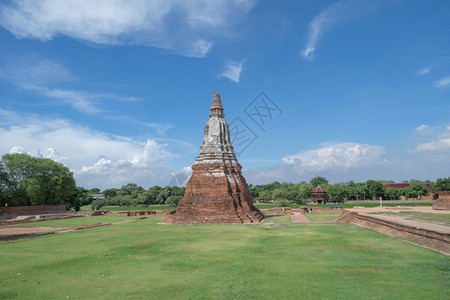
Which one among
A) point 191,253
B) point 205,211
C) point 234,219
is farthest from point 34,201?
point 191,253

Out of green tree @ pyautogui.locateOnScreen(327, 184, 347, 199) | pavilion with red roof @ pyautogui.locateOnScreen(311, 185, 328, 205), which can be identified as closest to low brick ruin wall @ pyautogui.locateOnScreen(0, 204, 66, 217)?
pavilion with red roof @ pyautogui.locateOnScreen(311, 185, 328, 205)

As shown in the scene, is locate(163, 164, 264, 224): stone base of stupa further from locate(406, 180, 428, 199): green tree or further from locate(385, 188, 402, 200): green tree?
locate(406, 180, 428, 199): green tree

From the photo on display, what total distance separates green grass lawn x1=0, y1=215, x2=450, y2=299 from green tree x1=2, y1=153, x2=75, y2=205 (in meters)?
27.4

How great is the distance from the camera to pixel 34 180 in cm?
3684

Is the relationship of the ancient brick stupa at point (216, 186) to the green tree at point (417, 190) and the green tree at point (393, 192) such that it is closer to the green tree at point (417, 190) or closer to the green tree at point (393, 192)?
the green tree at point (393, 192)

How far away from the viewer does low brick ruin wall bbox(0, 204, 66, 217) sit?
32.9 metres

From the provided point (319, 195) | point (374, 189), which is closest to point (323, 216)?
point (319, 195)

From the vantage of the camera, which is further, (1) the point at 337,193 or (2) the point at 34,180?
(1) the point at 337,193

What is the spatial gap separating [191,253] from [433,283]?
7.68 m

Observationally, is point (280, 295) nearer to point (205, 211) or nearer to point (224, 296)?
point (224, 296)

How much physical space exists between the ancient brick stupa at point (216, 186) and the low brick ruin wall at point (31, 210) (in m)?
20.4

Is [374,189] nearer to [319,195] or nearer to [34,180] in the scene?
[319,195]

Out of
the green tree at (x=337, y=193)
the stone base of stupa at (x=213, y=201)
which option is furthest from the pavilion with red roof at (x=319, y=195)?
the stone base of stupa at (x=213, y=201)

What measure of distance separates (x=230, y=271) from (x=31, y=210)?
3551cm
